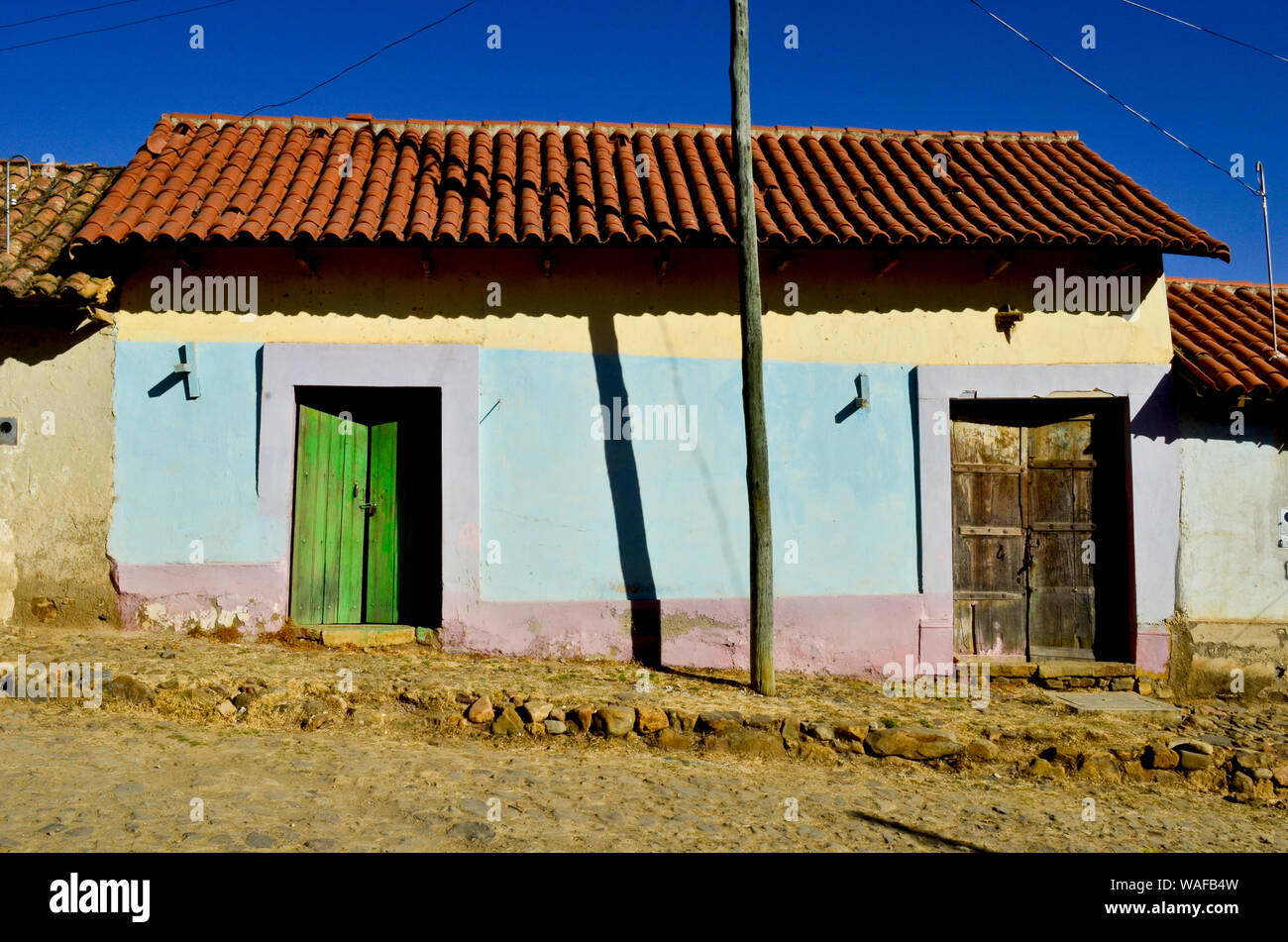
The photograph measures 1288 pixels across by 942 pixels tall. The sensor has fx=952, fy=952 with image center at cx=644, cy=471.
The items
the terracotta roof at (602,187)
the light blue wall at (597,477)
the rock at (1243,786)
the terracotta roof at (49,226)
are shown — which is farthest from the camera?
the terracotta roof at (602,187)

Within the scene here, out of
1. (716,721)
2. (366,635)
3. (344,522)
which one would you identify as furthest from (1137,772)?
(344,522)

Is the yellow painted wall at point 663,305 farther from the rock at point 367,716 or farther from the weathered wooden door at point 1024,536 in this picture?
the rock at point 367,716

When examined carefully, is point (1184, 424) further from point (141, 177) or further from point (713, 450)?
point (141, 177)

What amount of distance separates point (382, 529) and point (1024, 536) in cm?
581

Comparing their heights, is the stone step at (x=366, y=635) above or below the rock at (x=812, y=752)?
above

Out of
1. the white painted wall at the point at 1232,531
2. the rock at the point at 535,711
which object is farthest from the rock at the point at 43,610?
the white painted wall at the point at 1232,531

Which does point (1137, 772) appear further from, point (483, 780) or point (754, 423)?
point (483, 780)

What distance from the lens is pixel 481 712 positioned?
256 inches

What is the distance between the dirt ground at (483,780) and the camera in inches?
184

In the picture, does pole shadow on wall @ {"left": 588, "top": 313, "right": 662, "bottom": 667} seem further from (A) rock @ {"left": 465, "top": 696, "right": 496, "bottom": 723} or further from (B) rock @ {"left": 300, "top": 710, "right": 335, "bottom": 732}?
(B) rock @ {"left": 300, "top": 710, "right": 335, "bottom": 732}

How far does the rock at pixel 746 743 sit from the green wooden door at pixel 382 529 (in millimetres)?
3325

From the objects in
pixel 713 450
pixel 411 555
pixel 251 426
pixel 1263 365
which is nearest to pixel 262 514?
pixel 251 426

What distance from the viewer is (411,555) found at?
8398mm

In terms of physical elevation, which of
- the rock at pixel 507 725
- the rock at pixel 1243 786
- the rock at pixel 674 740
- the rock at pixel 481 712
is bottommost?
the rock at pixel 1243 786
